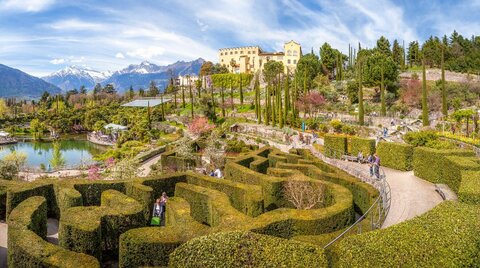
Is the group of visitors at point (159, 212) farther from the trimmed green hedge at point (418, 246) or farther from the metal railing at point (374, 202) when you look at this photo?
the trimmed green hedge at point (418, 246)

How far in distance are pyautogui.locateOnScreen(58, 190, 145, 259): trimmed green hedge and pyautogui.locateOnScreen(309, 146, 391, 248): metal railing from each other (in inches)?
310

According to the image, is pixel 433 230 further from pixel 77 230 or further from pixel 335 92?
pixel 335 92

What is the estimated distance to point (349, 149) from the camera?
2756 centimetres

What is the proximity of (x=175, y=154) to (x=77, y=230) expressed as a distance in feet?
63.6


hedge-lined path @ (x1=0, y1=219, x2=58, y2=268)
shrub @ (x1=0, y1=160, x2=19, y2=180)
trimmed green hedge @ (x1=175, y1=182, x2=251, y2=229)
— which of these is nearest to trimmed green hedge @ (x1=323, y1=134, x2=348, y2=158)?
trimmed green hedge @ (x1=175, y1=182, x2=251, y2=229)

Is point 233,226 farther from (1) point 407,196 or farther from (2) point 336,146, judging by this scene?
(2) point 336,146

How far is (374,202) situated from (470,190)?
313 centimetres

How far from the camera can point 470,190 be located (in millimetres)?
12023

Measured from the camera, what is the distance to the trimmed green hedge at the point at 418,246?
6984 mm

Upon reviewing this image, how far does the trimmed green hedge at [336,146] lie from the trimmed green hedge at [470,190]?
1344 centimetres

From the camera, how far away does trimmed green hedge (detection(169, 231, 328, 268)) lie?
6564 mm

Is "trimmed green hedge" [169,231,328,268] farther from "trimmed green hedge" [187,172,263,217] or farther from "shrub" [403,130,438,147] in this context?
"shrub" [403,130,438,147]

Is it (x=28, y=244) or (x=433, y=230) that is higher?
(x=433, y=230)

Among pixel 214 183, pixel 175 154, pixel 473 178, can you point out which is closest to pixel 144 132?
pixel 175 154
